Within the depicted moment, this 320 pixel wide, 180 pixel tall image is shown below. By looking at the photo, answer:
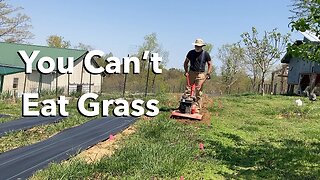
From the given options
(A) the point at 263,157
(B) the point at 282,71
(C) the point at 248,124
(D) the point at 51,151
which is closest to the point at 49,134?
(D) the point at 51,151

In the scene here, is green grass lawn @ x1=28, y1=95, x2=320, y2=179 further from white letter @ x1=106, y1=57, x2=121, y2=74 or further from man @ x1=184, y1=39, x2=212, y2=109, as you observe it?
white letter @ x1=106, y1=57, x2=121, y2=74

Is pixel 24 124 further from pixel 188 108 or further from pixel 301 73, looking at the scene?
pixel 301 73

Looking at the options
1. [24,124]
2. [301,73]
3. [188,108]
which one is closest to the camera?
[24,124]

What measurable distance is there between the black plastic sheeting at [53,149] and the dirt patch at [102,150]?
12 centimetres

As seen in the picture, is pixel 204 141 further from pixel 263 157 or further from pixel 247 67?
pixel 247 67

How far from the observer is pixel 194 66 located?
9.86m

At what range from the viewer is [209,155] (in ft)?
20.0

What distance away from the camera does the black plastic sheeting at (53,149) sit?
4742 millimetres

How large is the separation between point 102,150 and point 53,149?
824 mm

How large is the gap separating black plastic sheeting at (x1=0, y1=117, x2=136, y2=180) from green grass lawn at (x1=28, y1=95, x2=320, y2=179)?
1.32ft

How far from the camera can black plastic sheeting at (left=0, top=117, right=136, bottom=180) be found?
4.74 m

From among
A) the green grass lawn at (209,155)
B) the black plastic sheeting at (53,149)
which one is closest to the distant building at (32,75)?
the black plastic sheeting at (53,149)

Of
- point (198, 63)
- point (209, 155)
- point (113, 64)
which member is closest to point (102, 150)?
point (209, 155)

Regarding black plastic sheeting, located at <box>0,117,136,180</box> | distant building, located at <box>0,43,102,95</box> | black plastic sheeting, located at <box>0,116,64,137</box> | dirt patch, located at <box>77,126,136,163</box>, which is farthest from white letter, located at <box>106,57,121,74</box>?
distant building, located at <box>0,43,102,95</box>
